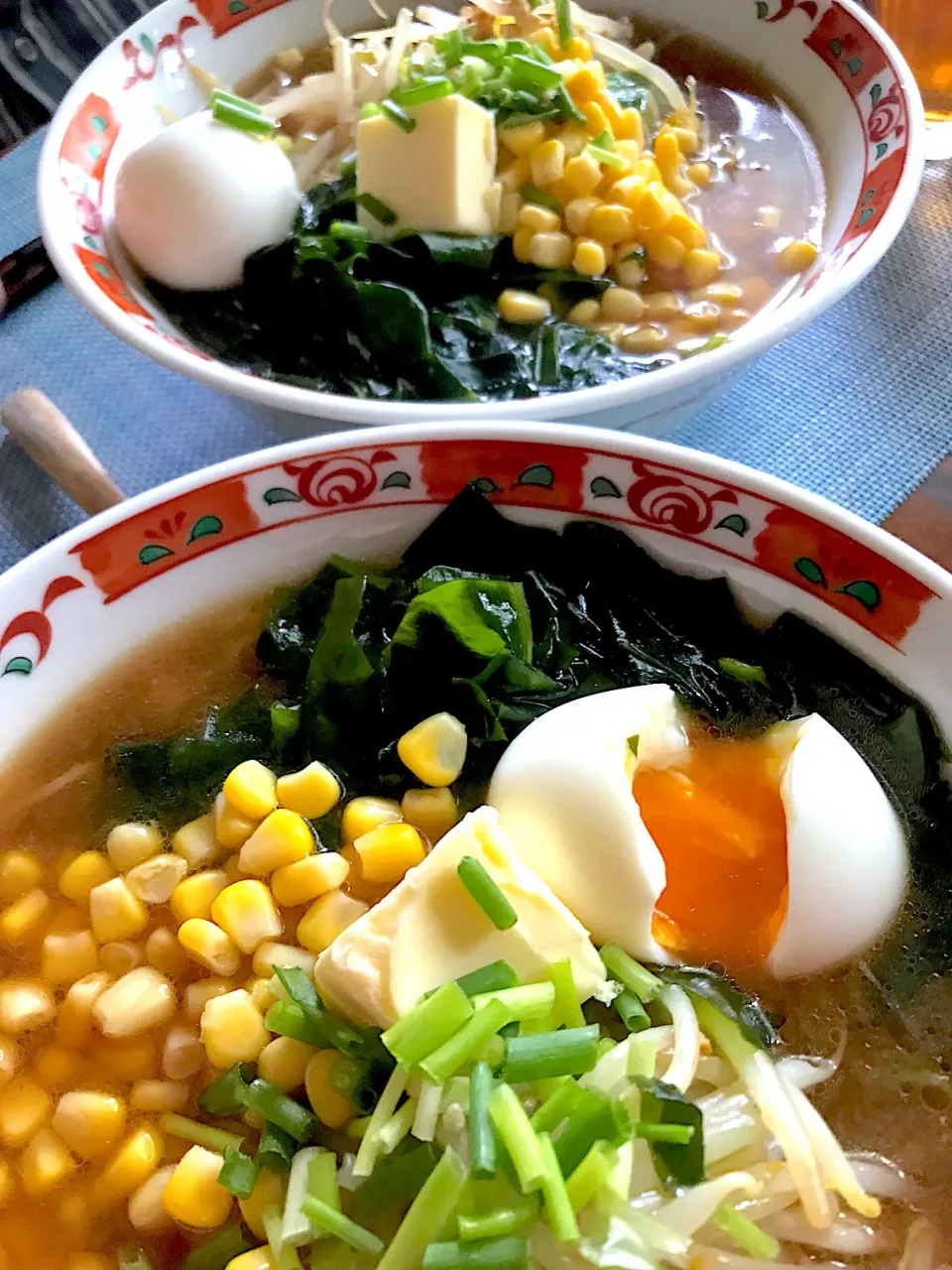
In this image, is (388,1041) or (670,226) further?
(670,226)

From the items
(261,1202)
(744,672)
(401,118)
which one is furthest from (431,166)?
(261,1202)

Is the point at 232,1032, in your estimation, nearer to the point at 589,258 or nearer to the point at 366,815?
the point at 366,815

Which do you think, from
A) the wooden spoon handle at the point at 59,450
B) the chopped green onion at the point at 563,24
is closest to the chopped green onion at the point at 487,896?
the wooden spoon handle at the point at 59,450

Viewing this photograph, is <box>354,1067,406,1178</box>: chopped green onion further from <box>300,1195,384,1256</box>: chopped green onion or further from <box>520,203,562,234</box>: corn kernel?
<box>520,203,562,234</box>: corn kernel

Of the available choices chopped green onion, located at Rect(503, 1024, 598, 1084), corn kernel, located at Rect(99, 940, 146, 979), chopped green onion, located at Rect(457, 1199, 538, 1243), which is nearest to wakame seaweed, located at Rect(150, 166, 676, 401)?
corn kernel, located at Rect(99, 940, 146, 979)

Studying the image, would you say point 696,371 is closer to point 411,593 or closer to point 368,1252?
point 411,593

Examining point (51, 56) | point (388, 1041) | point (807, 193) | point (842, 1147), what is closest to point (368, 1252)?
point (388, 1041)
